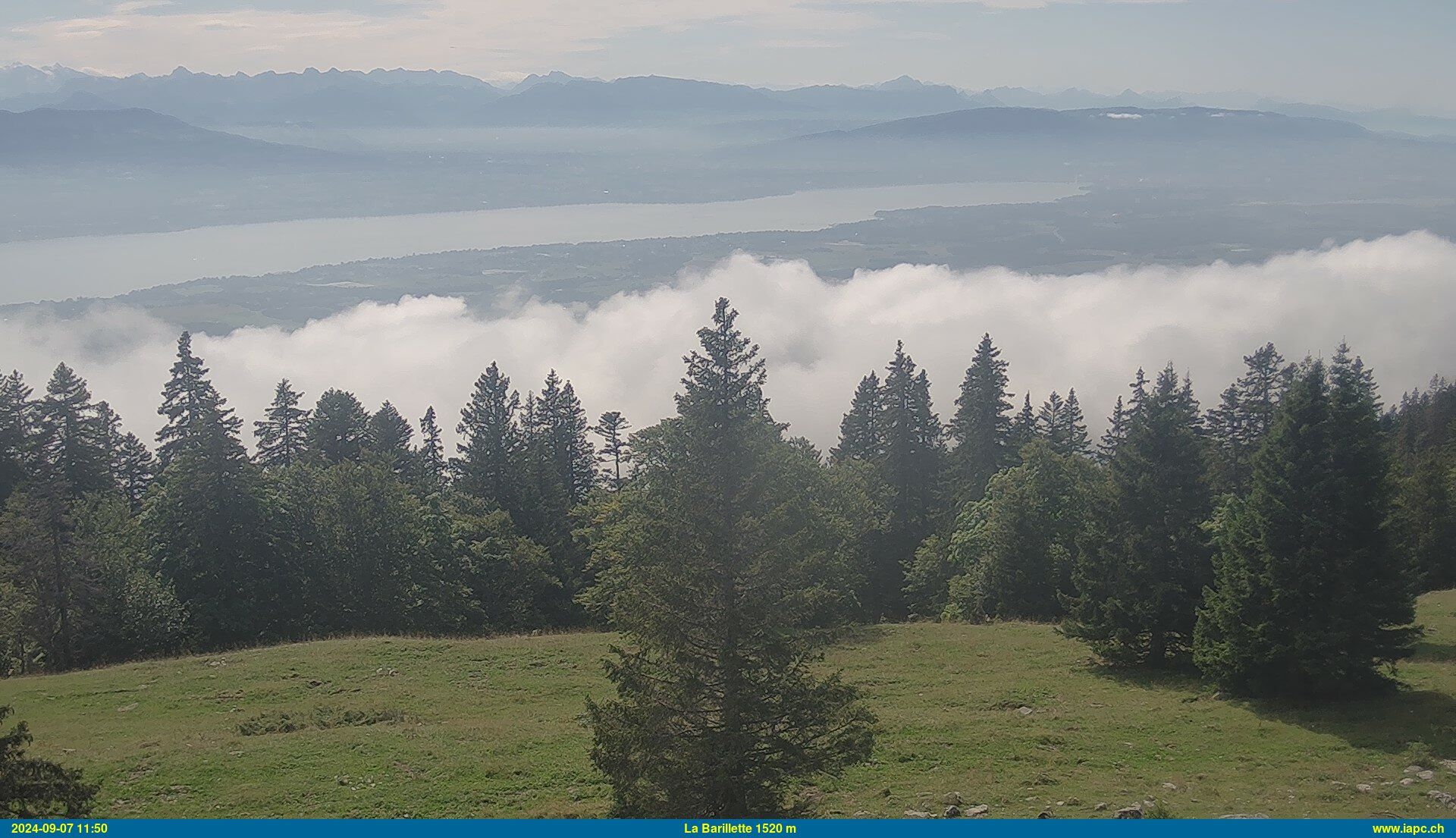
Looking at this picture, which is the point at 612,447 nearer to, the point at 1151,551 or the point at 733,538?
the point at 1151,551

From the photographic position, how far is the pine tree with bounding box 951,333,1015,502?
7581 cm

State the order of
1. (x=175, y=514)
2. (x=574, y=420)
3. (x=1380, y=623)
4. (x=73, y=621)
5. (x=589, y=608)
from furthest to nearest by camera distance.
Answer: (x=574, y=420), (x=589, y=608), (x=175, y=514), (x=73, y=621), (x=1380, y=623)

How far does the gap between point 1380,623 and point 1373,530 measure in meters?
2.11

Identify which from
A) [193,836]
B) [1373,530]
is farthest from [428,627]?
[1373,530]

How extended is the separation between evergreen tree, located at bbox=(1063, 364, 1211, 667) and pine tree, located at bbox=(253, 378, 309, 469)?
54664 millimetres

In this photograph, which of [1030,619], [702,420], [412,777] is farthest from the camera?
[1030,619]

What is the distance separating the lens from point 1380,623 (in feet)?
79.3

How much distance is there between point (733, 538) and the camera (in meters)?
16.8

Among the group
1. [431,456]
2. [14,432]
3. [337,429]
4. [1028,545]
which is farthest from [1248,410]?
[14,432]

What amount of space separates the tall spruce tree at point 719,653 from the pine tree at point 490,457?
51.0 m

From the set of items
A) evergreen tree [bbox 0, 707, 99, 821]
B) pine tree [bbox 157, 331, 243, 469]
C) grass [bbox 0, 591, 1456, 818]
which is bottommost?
grass [bbox 0, 591, 1456, 818]

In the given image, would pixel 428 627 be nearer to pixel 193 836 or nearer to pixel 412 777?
pixel 412 777

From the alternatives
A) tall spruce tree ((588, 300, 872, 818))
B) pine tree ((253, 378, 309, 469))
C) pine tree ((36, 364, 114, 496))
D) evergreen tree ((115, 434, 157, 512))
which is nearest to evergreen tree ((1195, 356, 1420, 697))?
tall spruce tree ((588, 300, 872, 818))

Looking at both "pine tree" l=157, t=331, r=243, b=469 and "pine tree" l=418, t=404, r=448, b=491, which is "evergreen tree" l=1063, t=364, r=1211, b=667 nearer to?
"pine tree" l=157, t=331, r=243, b=469
